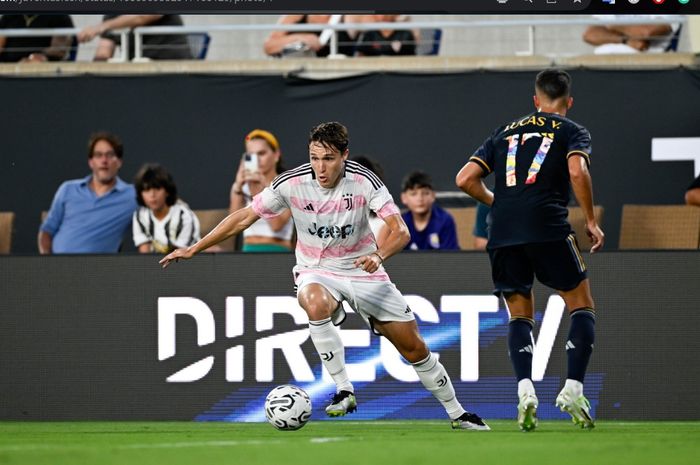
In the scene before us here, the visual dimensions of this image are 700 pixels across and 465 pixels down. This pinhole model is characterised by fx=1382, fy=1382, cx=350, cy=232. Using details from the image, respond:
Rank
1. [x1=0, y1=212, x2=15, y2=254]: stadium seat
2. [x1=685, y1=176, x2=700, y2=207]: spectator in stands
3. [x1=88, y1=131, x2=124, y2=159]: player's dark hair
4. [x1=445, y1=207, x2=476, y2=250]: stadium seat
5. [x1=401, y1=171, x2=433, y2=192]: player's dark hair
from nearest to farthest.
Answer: [x1=685, y1=176, x2=700, y2=207]: spectator in stands → [x1=401, y1=171, x2=433, y2=192]: player's dark hair → [x1=88, y1=131, x2=124, y2=159]: player's dark hair → [x1=445, y1=207, x2=476, y2=250]: stadium seat → [x1=0, y1=212, x2=15, y2=254]: stadium seat

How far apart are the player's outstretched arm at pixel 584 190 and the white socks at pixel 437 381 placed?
1.36 meters

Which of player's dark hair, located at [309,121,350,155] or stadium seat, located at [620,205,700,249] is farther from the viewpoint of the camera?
stadium seat, located at [620,205,700,249]

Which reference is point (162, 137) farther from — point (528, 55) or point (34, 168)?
point (528, 55)

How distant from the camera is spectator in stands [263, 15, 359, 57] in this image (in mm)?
14664

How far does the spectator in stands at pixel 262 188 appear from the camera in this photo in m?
12.0

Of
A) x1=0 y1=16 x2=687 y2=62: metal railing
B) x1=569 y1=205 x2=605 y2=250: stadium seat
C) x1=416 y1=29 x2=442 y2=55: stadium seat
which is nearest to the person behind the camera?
x1=569 y1=205 x2=605 y2=250: stadium seat

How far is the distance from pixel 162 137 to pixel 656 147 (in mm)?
5076

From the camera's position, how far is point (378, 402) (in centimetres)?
1096

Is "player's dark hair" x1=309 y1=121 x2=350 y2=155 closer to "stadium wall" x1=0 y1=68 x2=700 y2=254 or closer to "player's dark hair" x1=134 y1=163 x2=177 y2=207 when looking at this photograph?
"player's dark hair" x1=134 y1=163 x2=177 y2=207

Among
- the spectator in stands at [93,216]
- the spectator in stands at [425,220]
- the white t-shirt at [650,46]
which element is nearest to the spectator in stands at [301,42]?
the white t-shirt at [650,46]

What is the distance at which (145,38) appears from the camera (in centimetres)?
1522

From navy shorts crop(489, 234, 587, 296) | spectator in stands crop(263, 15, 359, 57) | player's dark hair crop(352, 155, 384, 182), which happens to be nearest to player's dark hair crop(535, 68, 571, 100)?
navy shorts crop(489, 234, 587, 296)

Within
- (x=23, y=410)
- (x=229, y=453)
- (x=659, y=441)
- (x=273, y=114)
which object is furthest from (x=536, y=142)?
(x=273, y=114)

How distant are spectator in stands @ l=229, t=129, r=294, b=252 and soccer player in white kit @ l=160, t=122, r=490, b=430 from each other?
259cm
